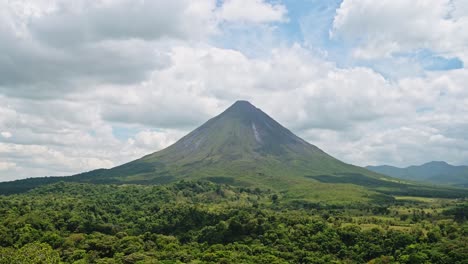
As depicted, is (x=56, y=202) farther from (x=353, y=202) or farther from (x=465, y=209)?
(x=465, y=209)

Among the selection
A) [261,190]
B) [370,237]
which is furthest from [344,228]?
[261,190]

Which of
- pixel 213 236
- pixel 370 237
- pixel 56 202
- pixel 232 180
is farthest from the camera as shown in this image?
pixel 232 180

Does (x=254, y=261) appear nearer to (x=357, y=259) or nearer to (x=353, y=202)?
(x=357, y=259)

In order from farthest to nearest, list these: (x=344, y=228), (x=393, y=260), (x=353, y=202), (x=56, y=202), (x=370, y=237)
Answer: (x=353, y=202)
(x=56, y=202)
(x=344, y=228)
(x=370, y=237)
(x=393, y=260)

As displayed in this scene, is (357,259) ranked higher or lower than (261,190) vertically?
lower

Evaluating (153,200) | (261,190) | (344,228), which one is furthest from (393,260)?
(261,190)

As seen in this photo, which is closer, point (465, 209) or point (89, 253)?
point (89, 253)
